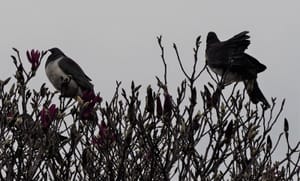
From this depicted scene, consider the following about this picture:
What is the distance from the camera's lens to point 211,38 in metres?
12.4

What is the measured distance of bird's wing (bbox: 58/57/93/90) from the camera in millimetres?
11180

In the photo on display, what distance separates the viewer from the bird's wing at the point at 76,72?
1118 centimetres

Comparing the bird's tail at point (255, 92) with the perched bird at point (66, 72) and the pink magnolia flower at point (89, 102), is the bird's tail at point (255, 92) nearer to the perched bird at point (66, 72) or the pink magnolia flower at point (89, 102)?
the pink magnolia flower at point (89, 102)

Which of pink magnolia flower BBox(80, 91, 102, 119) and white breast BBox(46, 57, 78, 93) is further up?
white breast BBox(46, 57, 78, 93)

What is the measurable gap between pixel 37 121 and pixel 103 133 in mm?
512

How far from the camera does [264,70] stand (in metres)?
9.75

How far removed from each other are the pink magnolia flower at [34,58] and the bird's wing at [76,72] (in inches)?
202

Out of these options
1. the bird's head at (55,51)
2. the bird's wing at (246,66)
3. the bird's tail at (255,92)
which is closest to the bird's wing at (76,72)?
the bird's head at (55,51)

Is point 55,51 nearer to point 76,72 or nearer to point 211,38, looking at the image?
point 76,72

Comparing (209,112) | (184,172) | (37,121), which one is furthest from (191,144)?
→ (37,121)

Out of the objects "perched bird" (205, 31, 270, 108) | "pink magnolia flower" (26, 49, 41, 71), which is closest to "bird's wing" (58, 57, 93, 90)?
"perched bird" (205, 31, 270, 108)

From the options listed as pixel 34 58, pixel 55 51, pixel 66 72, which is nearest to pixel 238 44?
pixel 66 72

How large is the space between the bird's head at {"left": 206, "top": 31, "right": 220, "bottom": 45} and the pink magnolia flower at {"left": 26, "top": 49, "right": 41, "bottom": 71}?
656cm

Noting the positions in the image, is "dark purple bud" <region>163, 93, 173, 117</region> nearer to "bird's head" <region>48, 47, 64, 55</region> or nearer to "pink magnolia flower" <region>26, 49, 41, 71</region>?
"pink magnolia flower" <region>26, 49, 41, 71</region>
